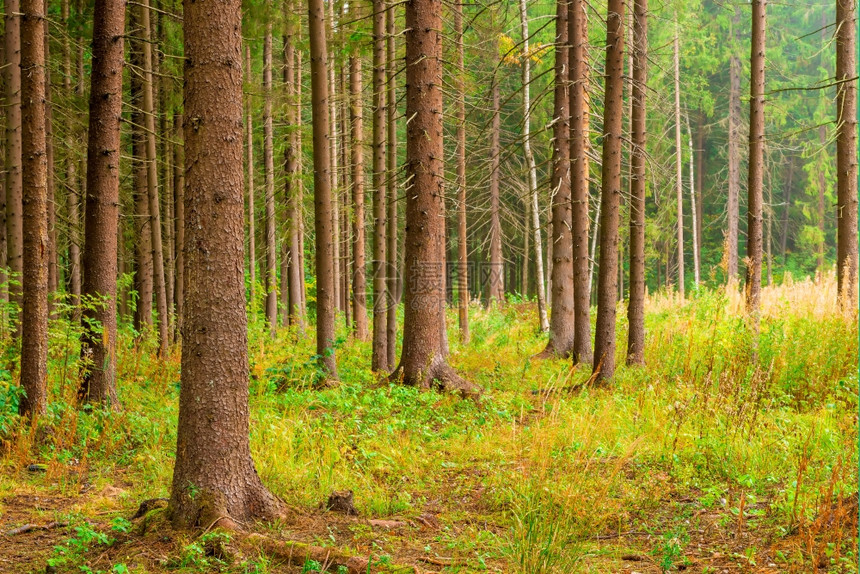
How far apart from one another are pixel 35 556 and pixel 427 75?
24.4 ft

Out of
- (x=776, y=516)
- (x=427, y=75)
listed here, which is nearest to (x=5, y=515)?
(x=776, y=516)

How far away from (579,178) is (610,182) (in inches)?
62.1

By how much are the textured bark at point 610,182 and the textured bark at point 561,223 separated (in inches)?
99.3

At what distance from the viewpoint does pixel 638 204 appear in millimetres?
11180

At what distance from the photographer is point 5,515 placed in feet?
17.6

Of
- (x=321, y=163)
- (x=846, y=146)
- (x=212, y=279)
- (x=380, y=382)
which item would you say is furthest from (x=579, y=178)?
(x=212, y=279)

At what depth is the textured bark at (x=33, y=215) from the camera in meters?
7.23

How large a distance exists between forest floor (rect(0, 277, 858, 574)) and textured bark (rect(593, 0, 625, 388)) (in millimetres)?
911

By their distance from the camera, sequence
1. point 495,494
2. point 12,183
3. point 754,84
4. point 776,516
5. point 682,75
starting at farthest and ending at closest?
1. point 682,75
2. point 754,84
3. point 12,183
4. point 495,494
5. point 776,516

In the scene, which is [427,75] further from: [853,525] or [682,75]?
[682,75]

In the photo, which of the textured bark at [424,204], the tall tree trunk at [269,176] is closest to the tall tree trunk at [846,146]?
the textured bark at [424,204]

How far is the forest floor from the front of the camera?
4.36 meters

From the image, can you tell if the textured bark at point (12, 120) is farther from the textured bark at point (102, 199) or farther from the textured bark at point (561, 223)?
the textured bark at point (561, 223)

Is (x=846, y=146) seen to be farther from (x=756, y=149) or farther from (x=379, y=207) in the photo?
(x=379, y=207)
